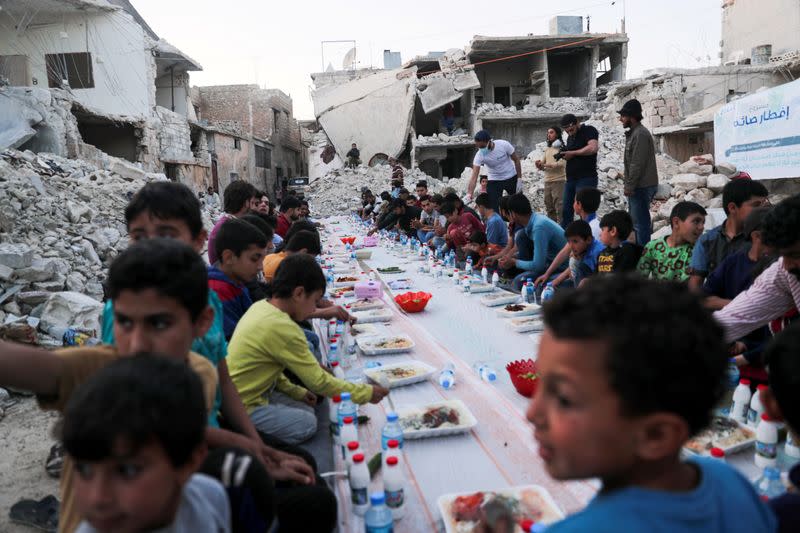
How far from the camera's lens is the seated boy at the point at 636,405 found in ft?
2.78

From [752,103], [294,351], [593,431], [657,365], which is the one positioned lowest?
[294,351]

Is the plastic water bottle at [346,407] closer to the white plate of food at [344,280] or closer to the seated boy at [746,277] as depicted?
the seated boy at [746,277]

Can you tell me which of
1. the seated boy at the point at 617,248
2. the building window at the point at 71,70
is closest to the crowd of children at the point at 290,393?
the seated boy at the point at 617,248

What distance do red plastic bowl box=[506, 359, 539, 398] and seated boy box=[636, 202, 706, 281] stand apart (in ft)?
5.71

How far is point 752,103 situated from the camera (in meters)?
10.1

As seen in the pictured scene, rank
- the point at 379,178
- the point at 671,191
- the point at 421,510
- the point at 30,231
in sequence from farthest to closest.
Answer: the point at 379,178 < the point at 671,191 < the point at 30,231 < the point at 421,510

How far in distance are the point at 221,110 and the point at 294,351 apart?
31.9 m

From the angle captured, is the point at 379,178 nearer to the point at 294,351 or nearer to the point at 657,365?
the point at 294,351

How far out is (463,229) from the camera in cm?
798

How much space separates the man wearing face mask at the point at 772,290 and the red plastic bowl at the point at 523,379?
37.0 inches

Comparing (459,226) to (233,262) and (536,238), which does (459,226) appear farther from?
(233,262)

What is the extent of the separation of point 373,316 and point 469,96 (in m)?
21.7

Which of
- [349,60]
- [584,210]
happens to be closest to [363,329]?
[584,210]

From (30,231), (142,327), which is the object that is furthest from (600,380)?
(30,231)
